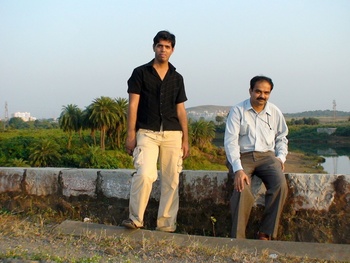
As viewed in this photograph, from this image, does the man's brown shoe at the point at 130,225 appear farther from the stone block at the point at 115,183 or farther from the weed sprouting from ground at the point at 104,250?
the stone block at the point at 115,183

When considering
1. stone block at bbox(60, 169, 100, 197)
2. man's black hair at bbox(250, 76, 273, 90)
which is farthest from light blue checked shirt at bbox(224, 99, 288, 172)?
stone block at bbox(60, 169, 100, 197)

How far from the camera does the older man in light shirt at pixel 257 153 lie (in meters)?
3.54

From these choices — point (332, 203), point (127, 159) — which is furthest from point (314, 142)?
point (332, 203)

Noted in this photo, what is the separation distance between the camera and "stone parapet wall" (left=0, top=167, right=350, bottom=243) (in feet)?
12.5

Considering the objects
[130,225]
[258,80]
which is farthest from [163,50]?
[130,225]

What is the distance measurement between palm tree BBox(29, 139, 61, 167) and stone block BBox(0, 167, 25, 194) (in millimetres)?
25568

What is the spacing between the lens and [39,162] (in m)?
29.4

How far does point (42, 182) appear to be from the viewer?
4.33 metres

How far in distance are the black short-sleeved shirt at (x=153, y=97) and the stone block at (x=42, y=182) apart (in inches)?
45.8

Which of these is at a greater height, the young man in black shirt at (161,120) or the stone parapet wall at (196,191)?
the young man in black shirt at (161,120)

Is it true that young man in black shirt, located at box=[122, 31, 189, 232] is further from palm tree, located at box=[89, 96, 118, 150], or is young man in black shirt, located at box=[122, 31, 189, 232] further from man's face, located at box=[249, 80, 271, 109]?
palm tree, located at box=[89, 96, 118, 150]

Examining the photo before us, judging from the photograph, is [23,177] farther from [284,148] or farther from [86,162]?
[86,162]

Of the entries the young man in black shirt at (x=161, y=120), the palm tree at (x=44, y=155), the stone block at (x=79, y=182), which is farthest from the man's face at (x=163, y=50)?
the palm tree at (x=44, y=155)

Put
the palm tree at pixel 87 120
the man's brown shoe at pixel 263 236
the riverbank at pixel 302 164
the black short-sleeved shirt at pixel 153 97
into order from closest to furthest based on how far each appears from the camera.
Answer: the man's brown shoe at pixel 263 236 → the black short-sleeved shirt at pixel 153 97 → the palm tree at pixel 87 120 → the riverbank at pixel 302 164
